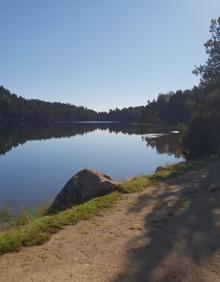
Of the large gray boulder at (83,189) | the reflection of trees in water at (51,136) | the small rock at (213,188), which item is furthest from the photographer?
the reflection of trees in water at (51,136)

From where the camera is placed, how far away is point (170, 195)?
38.9 ft

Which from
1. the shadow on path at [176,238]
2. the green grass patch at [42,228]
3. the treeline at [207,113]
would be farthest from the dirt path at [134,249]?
the treeline at [207,113]

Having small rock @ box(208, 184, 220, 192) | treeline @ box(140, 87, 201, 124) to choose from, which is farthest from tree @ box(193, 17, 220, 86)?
treeline @ box(140, 87, 201, 124)

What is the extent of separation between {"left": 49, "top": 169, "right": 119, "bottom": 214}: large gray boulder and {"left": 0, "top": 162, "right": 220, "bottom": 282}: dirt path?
84.1 inches

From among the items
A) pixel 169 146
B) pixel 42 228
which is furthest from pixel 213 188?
pixel 169 146

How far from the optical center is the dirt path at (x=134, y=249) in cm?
604

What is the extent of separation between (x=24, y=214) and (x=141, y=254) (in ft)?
21.1

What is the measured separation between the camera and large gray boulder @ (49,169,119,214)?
12625 mm

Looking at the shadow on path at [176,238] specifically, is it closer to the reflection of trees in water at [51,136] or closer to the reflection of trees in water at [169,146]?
the reflection of trees in water at [169,146]

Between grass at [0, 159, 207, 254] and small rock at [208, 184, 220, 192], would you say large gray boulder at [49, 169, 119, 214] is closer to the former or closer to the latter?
grass at [0, 159, 207, 254]

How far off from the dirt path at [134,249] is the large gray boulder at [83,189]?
2.14 m

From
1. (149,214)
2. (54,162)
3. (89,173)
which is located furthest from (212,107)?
(149,214)

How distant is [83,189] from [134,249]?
5897 mm

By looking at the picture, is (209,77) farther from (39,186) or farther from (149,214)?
(149,214)
